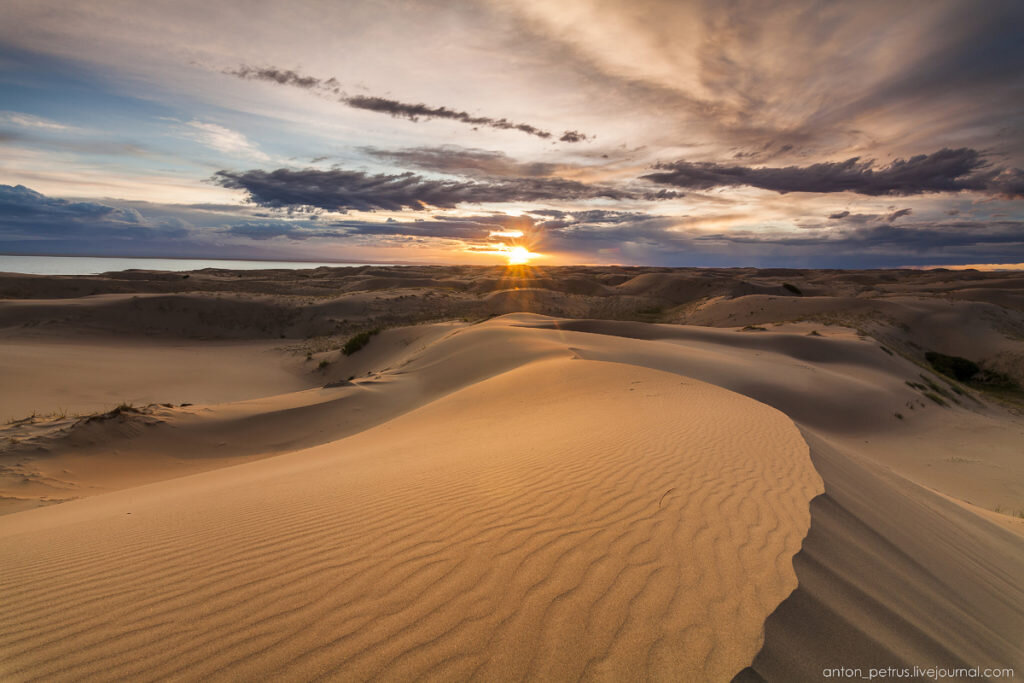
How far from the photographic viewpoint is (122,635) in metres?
2.36

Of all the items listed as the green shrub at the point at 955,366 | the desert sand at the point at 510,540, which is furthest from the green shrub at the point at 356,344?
the green shrub at the point at 955,366

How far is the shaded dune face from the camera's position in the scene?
2121mm

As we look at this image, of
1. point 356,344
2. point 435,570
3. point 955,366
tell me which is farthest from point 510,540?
point 955,366

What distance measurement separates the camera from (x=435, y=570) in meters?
2.80

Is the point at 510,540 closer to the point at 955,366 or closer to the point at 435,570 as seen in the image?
the point at 435,570

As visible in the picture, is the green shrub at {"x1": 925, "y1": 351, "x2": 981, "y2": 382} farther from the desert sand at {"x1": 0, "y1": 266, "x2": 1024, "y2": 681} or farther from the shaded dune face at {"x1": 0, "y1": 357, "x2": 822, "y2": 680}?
the shaded dune face at {"x1": 0, "y1": 357, "x2": 822, "y2": 680}

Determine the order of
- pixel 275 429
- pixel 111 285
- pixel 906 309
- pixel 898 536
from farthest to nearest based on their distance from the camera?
1. pixel 111 285
2. pixel 906 309
3. pixel 275 429
4. pixel 898 536

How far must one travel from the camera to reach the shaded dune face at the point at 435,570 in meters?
2.12

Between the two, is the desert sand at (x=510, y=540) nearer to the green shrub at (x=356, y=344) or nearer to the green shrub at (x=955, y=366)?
the green shrub at (x=356, y=344)

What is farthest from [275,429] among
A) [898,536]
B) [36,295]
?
[36,295]

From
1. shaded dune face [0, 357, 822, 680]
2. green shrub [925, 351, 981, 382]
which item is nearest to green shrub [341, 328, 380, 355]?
shaded dune face [0, 357, 822, 680]

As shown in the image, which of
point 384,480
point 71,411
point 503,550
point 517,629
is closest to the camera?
point 517,629

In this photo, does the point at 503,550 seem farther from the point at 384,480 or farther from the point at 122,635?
the point at 384,480

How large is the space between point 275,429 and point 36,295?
3857 centimetres
